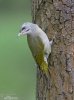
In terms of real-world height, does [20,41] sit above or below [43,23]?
below

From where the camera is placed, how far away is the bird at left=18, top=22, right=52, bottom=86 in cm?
457

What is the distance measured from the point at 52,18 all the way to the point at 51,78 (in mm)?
501

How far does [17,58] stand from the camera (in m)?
10.0

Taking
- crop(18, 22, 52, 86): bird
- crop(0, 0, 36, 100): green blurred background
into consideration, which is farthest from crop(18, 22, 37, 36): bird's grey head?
crop(0, 0, 36, 100): green blurred background

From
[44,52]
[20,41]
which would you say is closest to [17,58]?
[20,41]

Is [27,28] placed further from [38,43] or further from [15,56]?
[15,56]

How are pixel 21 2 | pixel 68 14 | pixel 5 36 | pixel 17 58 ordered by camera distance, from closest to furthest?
pixel 68 14, pixel 17 58, pixel 5 36, pixel 21 2

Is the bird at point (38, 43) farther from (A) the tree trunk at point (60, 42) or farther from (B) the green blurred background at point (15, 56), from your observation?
(B) the green blurred background at point (15, 56)

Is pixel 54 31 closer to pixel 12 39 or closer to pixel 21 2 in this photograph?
pixel 12 39

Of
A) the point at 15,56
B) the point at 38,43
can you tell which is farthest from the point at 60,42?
the point at 15,56

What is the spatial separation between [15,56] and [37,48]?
5493 millimetres

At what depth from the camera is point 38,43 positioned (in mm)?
4688

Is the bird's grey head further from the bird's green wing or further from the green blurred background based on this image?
the green blurred background

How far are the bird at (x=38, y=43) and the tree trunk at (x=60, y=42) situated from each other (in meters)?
0.04
